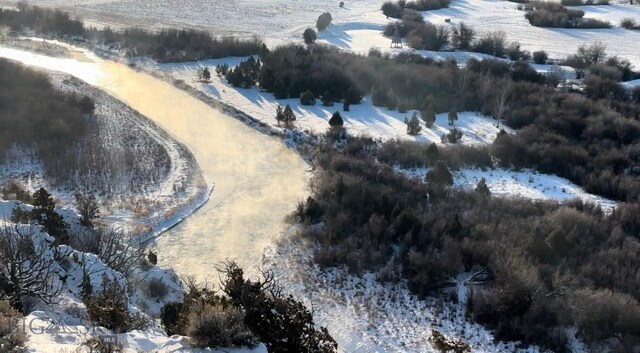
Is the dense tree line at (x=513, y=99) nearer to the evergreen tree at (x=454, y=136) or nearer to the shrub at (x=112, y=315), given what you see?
the evergreen tree at (x=454, y=136)

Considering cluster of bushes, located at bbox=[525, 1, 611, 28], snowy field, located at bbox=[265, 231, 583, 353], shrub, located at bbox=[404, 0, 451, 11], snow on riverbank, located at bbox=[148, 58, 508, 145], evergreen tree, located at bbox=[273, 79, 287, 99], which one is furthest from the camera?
shrub, located at bbox=[404, 0, 451, 11]

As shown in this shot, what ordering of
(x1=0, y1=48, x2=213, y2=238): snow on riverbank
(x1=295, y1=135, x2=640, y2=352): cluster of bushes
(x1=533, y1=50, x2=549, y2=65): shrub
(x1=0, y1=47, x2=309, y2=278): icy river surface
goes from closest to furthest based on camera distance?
1. (x1=295, y1=135, x2=640, y2=352): cluster of bushes
2. (x1=0, y1=47, x2=309, y2=278): icy river surface
3. (x1=0, y1=48, x2=213, y2=238): snow on riverbank
4. (x1=533, y1=50, x2=549, y2=65): shrub

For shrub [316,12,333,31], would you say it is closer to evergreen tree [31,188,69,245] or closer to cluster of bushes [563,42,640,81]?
cluster of bushes [563,42,640,81]

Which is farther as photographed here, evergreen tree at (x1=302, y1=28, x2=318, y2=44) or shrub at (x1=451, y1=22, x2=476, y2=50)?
evergreen tree at (x1=302, y1=28, x2=318, y2=44)

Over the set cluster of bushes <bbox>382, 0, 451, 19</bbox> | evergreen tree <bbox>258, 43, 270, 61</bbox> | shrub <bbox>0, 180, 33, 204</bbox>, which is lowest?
shrub <bbox>0, 180, 33, 204</bbox>

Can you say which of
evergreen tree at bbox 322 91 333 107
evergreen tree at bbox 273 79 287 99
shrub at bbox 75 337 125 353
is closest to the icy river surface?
evergreen tree at bbox 273 79 287 99

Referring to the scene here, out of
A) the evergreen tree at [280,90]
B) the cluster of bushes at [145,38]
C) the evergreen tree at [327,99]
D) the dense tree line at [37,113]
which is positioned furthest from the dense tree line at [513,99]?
the dense tree line at [37,113]
